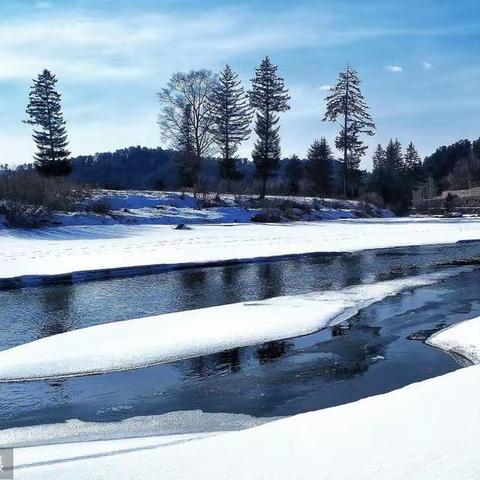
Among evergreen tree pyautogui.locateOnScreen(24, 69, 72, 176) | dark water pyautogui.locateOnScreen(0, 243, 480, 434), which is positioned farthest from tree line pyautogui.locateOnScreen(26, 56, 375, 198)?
dark water pyautogui.locateOnScreen(0, 243, 480, 434)

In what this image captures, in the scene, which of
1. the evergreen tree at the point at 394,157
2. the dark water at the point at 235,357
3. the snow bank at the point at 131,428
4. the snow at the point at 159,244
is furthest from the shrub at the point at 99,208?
the evergreen tree at the point at 394,157

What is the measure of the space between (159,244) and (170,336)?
1400 cm

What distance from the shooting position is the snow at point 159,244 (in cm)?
1664

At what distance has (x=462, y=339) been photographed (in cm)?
827

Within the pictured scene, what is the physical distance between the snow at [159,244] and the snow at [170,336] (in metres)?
6.18

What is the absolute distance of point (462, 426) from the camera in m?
4.69

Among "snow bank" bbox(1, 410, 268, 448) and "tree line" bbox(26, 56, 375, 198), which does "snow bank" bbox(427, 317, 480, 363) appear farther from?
"tree line" bbox(26, 56, 375, 198)

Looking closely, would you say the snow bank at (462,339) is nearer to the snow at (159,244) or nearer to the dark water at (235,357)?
the dark water at (235,357)

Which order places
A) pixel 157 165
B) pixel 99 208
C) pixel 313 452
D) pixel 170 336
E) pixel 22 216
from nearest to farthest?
1. pixel 313 452
2. pixel 170 336
3. pixel 22 216
4. pixel 99 208
5. pixel 157 165

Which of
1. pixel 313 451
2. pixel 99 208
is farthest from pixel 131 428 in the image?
pixel 99 208

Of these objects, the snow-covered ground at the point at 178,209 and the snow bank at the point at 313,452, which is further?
the snow-covered ground at the point at 178,209

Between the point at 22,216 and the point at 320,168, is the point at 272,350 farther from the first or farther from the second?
the point at 320,168

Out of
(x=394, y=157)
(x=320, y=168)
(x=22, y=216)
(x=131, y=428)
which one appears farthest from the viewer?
(x=394, y=157)

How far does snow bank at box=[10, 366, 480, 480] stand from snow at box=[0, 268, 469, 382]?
8.99ft
